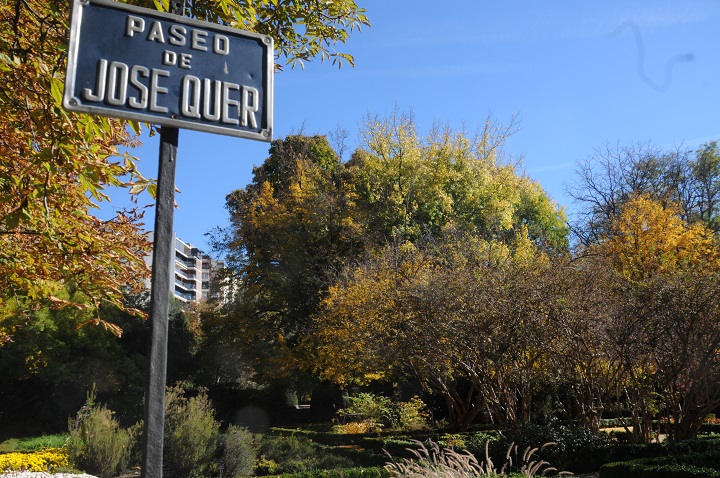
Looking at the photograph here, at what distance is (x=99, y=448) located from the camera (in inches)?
487

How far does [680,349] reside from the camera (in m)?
11.7

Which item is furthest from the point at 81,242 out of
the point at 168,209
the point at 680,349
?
the point at 680,349

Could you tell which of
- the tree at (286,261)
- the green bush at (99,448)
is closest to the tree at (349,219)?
the tree at (286,261)

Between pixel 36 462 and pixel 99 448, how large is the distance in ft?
8.54

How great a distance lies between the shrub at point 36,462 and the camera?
1323cm

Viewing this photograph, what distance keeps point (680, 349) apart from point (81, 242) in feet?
35.2

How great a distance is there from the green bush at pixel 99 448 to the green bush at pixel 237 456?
6.69 ft

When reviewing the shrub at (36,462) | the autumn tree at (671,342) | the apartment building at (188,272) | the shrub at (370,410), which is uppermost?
the apartment building at (188,272)

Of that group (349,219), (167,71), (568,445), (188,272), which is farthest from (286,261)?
(188,272)

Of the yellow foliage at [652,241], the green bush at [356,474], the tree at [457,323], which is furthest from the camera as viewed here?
the yellow foliage at [652,241]

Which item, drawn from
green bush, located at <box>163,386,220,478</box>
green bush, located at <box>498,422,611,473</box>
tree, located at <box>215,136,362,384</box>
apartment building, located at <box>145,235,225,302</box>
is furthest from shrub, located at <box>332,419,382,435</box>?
apartment building, located at <box>145,235,225,302</box>

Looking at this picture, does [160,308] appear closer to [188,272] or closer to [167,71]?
[167,71]

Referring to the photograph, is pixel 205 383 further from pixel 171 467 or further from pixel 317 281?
pixel 171 467

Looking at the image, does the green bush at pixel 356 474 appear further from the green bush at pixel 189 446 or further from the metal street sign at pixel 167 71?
the metal street sign at pixel 167 71
